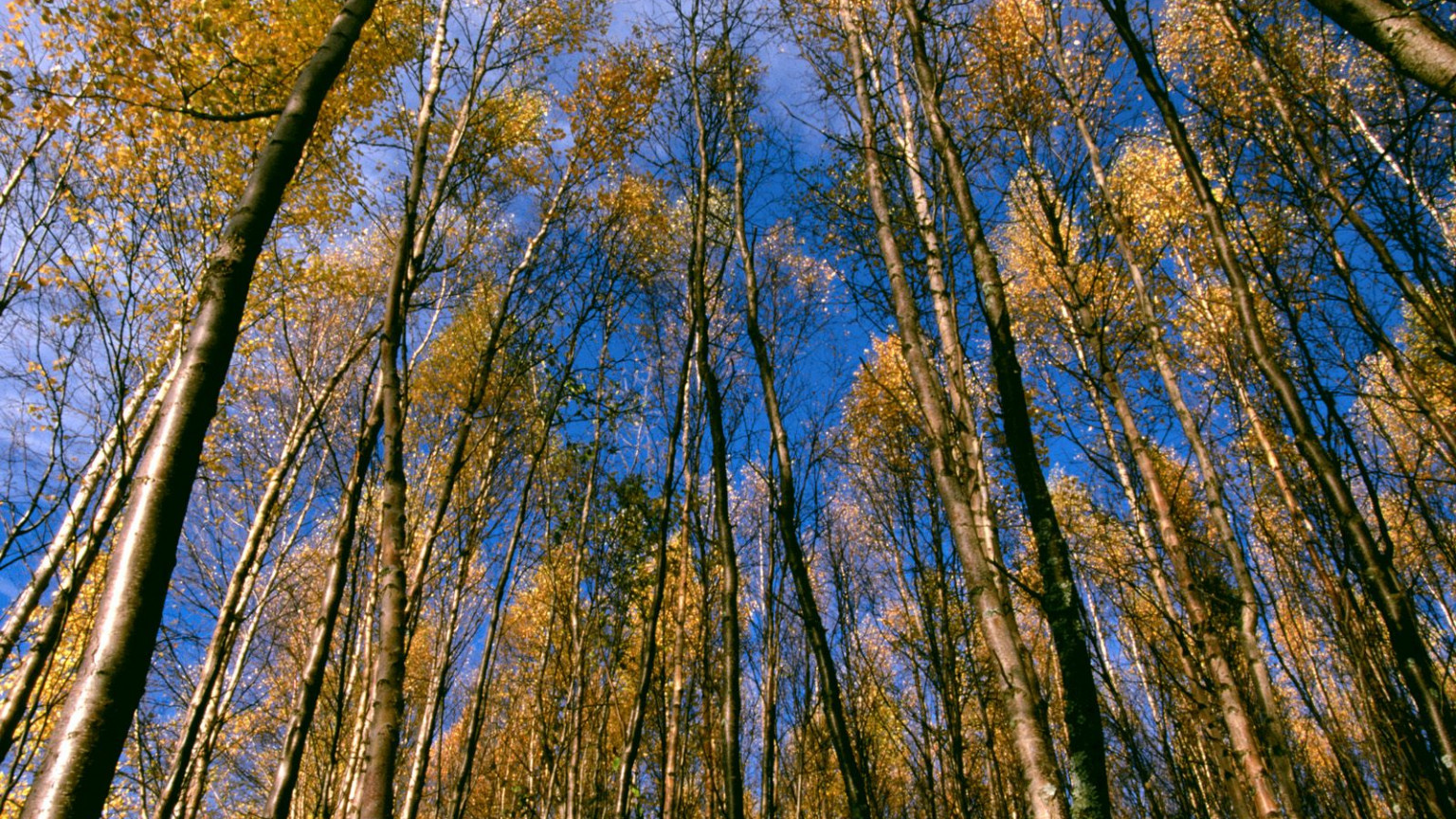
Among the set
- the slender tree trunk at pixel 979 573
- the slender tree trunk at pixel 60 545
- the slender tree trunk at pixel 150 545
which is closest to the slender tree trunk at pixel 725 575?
the slender tree trunk at pixel 979 573

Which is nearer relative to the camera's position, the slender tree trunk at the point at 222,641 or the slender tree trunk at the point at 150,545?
the slender tree trunk at the point at 150,545

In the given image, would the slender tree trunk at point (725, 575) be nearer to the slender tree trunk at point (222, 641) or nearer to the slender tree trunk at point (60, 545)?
the slender tree trunk at point (222, 641)

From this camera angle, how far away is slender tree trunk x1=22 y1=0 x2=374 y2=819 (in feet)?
2.97

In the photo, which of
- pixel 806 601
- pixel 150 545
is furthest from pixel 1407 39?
pixel 150 545

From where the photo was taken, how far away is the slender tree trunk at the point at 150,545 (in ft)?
2.97

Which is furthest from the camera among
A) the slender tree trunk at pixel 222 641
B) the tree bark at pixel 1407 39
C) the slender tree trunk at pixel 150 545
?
the slender tree trunk at pixel 222 641

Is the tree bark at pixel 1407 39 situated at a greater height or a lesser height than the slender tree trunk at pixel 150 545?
greater

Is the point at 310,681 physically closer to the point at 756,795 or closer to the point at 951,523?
the point at 951,523

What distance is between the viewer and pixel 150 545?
43.5 inches

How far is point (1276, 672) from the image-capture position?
1870 cm

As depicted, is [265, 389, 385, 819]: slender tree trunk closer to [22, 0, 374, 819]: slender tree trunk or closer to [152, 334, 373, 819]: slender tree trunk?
[152, 334, 373, 819]: slender tree trunk

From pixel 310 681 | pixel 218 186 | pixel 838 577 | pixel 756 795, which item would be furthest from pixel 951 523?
pixel 756 795

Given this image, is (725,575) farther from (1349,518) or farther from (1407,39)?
(1407,39)

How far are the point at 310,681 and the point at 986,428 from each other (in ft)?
17.5
